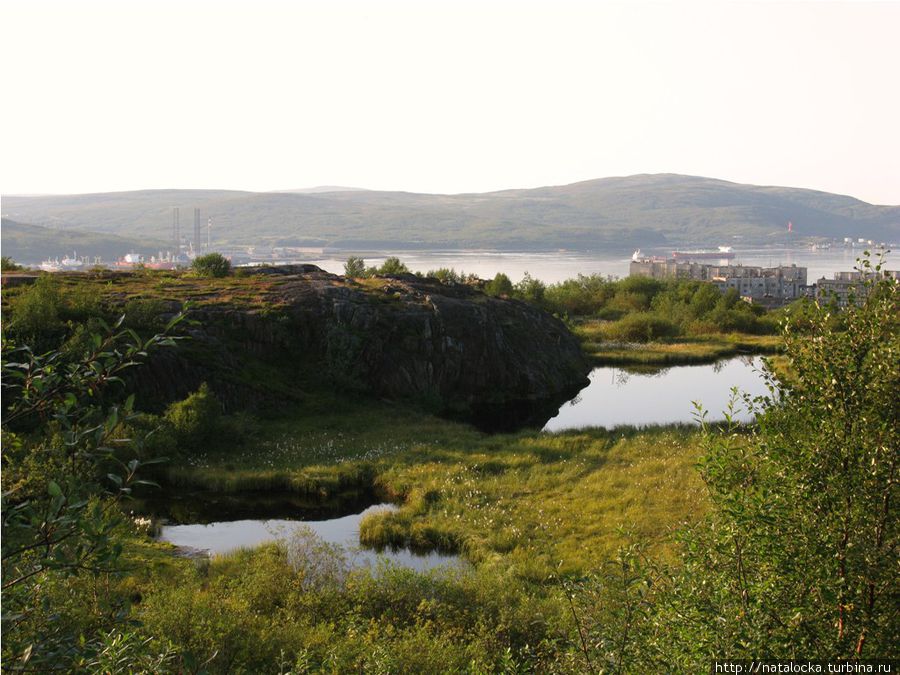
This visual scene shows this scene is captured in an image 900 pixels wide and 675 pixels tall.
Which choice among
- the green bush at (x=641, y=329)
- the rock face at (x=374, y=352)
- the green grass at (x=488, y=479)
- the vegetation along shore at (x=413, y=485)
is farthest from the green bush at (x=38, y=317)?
the green bush at (x=641, y=329)

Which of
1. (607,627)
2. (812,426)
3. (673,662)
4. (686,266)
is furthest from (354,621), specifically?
(686,266)

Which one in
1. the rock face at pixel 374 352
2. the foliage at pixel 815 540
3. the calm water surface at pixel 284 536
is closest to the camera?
the foliage at pixel 815 540

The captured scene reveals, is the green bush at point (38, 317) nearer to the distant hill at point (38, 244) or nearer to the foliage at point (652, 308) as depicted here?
the foliage at point (652, 308)

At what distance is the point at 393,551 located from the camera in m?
24.6

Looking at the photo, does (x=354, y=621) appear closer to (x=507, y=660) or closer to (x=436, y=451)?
(x=507, y=660)

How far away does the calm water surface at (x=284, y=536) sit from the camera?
77.3 ft

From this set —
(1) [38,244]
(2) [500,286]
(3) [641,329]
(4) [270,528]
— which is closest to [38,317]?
(4) [270,528]

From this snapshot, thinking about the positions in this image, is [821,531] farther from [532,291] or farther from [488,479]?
[532,291]

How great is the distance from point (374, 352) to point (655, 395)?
2244 centimetres

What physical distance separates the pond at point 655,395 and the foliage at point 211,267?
3085cm

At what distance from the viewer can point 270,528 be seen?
26.5 metres

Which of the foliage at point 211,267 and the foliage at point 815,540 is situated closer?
the foliage at point 815,540

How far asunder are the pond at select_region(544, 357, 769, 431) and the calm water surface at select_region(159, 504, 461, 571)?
1901cm

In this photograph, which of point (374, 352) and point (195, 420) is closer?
point (195, 420)
